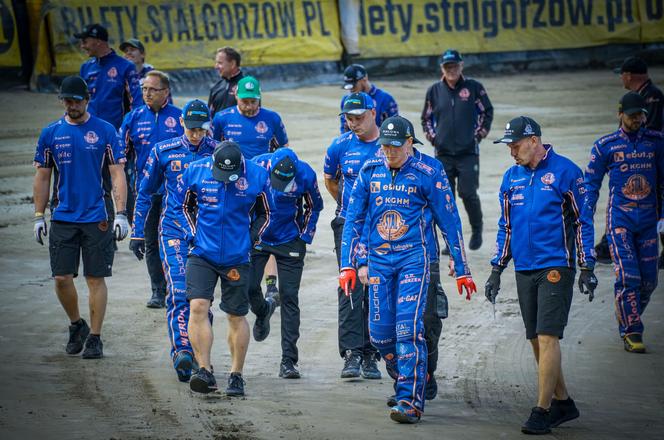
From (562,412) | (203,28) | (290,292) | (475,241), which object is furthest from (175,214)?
(203,28)

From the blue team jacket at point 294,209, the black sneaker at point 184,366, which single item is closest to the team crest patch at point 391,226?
the blue team jacket at point 294,209

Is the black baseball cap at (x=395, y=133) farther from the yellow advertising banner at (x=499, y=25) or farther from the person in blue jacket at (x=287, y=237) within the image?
the yellow advertising banner at (x=499, y=25)

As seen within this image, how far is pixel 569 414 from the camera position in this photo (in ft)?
29.3

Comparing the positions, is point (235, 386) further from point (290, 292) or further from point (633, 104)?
point (633, 104)

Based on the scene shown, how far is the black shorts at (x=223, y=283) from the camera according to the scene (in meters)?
9.58

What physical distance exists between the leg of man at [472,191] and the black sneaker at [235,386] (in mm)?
6460

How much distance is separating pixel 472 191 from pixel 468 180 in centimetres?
16

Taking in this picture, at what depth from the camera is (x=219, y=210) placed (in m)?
9.61

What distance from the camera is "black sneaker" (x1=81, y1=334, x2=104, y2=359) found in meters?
10.6

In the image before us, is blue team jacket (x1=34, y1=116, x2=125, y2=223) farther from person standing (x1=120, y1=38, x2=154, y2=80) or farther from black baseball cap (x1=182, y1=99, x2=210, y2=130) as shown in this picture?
person standing (x1=120, y1=38, x2=154, y2=80)

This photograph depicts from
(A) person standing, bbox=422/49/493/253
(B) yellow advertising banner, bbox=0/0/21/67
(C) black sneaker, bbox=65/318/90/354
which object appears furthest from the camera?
(B) yellow advertising banner, bbox=0/0/21/67

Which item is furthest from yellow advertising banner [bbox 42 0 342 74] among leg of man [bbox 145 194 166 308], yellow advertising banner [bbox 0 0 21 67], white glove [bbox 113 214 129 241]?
white glove [bbox 113 214 129 241]

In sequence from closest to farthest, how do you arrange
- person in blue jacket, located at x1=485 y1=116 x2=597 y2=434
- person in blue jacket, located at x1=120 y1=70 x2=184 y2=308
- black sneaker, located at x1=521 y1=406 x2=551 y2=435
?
black sneaker, located at x1=521 y1=406 x2=551 y2=435
person in blue jacket, located at x1=485 y1=116 x2=597 y2=434
person in blue jacket, located at x1=120 y1=70 x2=184 y2=308

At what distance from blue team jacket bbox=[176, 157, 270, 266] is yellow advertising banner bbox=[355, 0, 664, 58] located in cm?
1657
